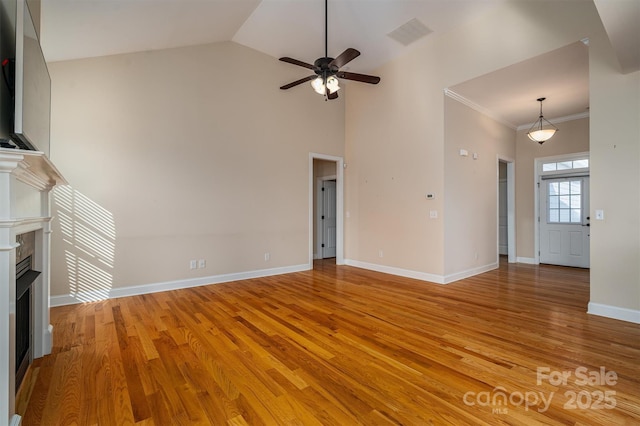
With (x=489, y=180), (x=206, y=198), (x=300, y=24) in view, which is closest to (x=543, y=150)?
(x=489, y=180)

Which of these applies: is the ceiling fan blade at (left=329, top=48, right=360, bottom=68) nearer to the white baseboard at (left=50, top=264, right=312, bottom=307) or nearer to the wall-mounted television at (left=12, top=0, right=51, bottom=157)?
the wall-mounted television at (left=12, top=0, right=51, bottom=157)

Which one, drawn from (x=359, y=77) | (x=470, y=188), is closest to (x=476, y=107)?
(x=470, y=188)

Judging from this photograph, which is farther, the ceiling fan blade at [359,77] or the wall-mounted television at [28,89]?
the ceiling fan blade at [359,77]

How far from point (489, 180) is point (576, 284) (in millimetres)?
2244

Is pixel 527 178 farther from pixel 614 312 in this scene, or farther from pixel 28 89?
pixel 28 89

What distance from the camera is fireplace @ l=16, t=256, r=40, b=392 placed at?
5.90ft

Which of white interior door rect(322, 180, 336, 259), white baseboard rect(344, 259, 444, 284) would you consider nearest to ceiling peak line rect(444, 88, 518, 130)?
white baseboard rect(344, 259, 444, 284)

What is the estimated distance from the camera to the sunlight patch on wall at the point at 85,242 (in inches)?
140

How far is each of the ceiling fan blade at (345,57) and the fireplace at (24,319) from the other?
3.19 m

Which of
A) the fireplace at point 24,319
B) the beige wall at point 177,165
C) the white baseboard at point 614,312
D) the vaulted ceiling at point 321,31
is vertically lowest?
the white baseboard at point 614,312

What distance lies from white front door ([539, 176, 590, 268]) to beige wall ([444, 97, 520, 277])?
56.4 inches

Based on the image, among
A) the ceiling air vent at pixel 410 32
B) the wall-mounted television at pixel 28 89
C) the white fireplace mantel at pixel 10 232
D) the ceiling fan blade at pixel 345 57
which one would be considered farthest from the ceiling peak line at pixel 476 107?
the white fireplace mantel at pixel 10 232

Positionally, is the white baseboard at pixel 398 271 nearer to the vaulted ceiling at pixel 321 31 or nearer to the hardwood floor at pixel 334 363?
the hardwood floor at pixel 334 363

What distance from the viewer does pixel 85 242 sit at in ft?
12.0
